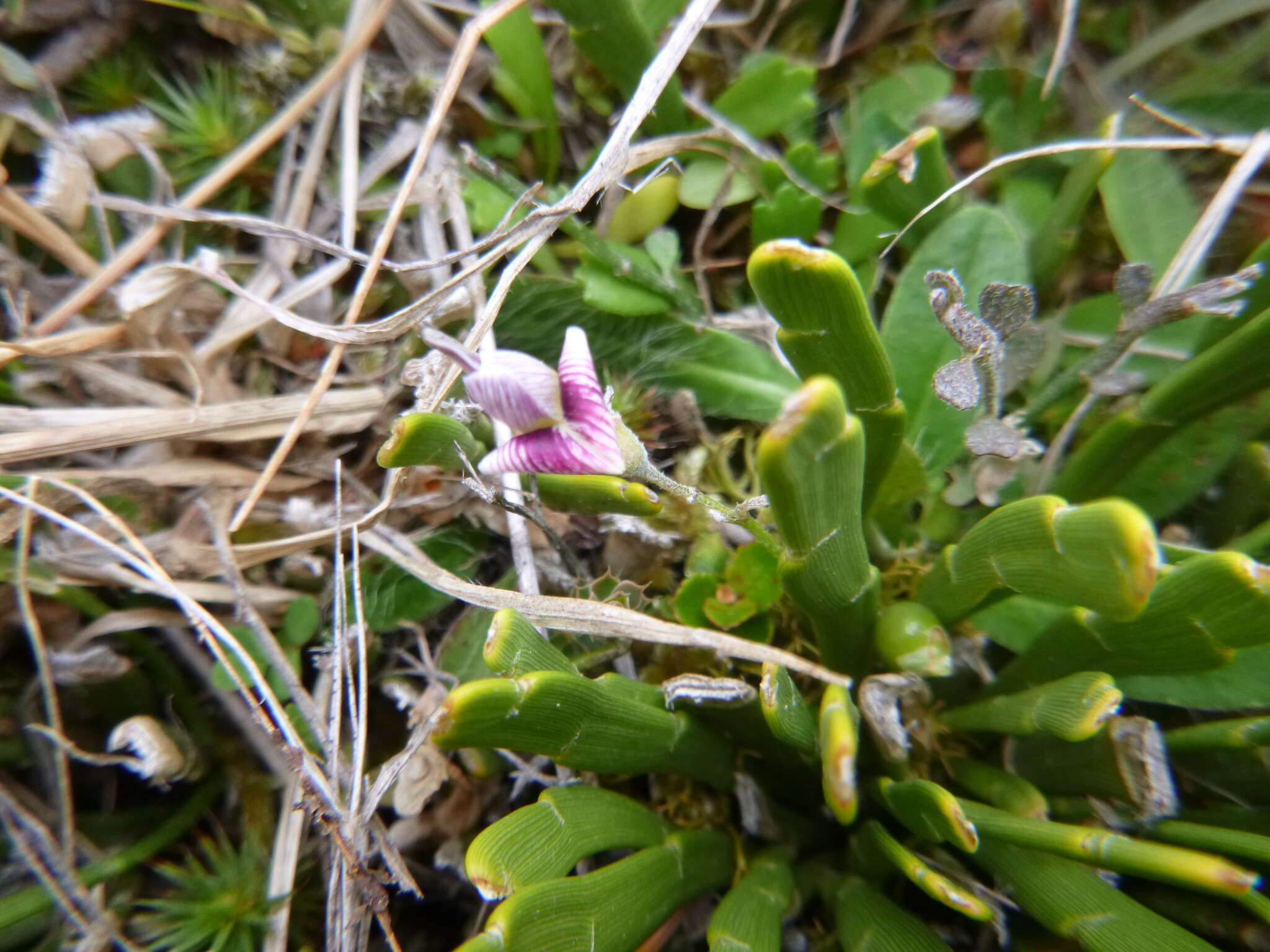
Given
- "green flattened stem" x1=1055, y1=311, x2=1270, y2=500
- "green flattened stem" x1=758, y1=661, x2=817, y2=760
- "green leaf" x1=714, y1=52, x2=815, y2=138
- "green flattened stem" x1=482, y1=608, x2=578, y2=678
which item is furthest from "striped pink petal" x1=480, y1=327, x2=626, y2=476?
"green leaf" x1=714, y1=52, x2=815, y2=138

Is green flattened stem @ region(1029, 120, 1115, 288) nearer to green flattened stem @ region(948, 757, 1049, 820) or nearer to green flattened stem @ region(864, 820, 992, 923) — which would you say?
green flattened stem @ region(948, 757, 1049, 820)

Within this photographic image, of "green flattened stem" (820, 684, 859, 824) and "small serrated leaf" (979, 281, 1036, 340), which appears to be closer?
"green flattened stem" (820, 684, 859, 824)

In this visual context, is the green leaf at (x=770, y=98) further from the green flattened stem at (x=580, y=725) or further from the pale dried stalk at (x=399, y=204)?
the green flattened stem at (x=580, y=725)

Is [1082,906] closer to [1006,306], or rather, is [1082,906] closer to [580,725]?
[580,725]

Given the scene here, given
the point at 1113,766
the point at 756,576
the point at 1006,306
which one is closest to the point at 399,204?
the point at 756,576

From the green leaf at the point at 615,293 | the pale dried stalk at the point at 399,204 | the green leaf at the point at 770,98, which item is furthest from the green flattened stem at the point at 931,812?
the green leaf at the point at 770,98

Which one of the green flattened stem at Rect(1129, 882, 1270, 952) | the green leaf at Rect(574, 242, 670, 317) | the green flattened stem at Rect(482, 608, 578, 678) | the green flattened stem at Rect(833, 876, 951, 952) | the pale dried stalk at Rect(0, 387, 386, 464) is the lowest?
the green flattened stem at Rect(1129, 882, 1270, 952)

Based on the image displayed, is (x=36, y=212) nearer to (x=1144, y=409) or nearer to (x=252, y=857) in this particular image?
(x=252, y=857)
